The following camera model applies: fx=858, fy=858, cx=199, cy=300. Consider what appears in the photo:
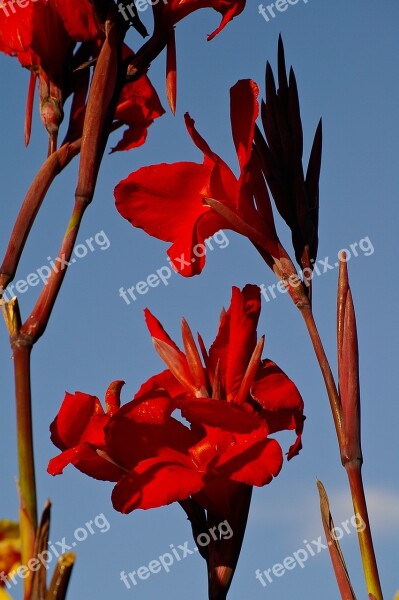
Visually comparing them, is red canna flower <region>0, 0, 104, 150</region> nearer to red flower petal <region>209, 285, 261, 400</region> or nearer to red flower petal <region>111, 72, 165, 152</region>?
red flower petal <region>111, 72, 165, 152</region>

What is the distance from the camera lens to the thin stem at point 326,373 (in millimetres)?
689

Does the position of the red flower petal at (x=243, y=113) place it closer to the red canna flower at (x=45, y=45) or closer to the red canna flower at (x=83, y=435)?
the red canna flower at (x=45, y=45)

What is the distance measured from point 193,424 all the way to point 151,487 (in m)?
0.09

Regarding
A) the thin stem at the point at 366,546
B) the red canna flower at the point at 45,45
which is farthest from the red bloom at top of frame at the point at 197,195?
the thin stem at the point at 366,546

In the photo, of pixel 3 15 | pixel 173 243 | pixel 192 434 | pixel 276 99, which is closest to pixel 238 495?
pixel 192 434

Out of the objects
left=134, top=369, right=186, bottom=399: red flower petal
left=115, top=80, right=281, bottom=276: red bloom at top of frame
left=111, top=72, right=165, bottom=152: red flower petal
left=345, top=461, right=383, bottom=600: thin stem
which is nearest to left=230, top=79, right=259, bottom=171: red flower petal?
left=115, top=80, right=281, bottom=276: red bloom at top of frame

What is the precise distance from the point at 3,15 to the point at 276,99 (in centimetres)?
25

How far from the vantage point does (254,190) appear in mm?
805

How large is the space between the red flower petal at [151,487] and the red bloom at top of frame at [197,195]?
0.66ft

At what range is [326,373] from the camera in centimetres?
70

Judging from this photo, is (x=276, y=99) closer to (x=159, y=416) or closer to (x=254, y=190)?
(x=254, y=190)

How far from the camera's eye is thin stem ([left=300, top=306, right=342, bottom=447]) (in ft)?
2.26

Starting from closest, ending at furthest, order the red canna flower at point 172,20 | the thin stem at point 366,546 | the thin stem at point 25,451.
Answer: the thin stem at point 25,451, the thin stem at point 366,546, the red canna flower at point 172,20

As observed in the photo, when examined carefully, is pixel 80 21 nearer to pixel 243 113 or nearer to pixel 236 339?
pixel 243 113
